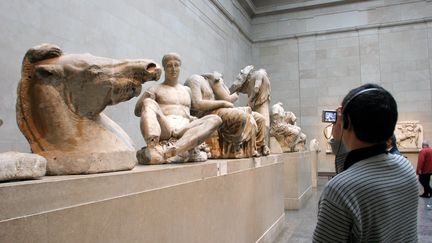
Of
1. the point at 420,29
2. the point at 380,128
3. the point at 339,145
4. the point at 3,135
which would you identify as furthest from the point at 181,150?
the point at 420,29

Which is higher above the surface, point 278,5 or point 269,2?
point 269,2

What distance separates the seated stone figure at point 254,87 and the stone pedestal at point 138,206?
7.47 ft

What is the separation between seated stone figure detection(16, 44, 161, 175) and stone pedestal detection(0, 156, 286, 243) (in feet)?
0.64

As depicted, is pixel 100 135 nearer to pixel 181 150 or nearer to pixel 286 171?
pixel 181 150

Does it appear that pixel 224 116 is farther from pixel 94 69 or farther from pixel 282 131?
pixel 282 131

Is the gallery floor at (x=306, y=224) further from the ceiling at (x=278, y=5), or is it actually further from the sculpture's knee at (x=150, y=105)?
the ceiling at (x=278, y=5)

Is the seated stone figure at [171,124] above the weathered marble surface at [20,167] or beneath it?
above

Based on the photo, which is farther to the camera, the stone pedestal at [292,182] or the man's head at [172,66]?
the stone pedestal at [292,182]

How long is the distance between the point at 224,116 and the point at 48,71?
2481 mm

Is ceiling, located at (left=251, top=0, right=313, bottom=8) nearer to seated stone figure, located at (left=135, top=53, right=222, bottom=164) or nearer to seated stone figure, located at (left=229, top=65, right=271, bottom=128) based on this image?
seated stone figure, located at (left=229, top=65, right=271, bottom=128)

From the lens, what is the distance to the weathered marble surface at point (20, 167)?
5.53 ft

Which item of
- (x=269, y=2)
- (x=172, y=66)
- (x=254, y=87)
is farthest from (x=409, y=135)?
(x=172, y=66)

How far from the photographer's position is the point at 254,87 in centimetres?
649

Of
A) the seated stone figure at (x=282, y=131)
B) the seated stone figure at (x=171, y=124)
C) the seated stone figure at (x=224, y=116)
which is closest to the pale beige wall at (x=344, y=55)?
the seated stone figure at (x=282, y=131)
